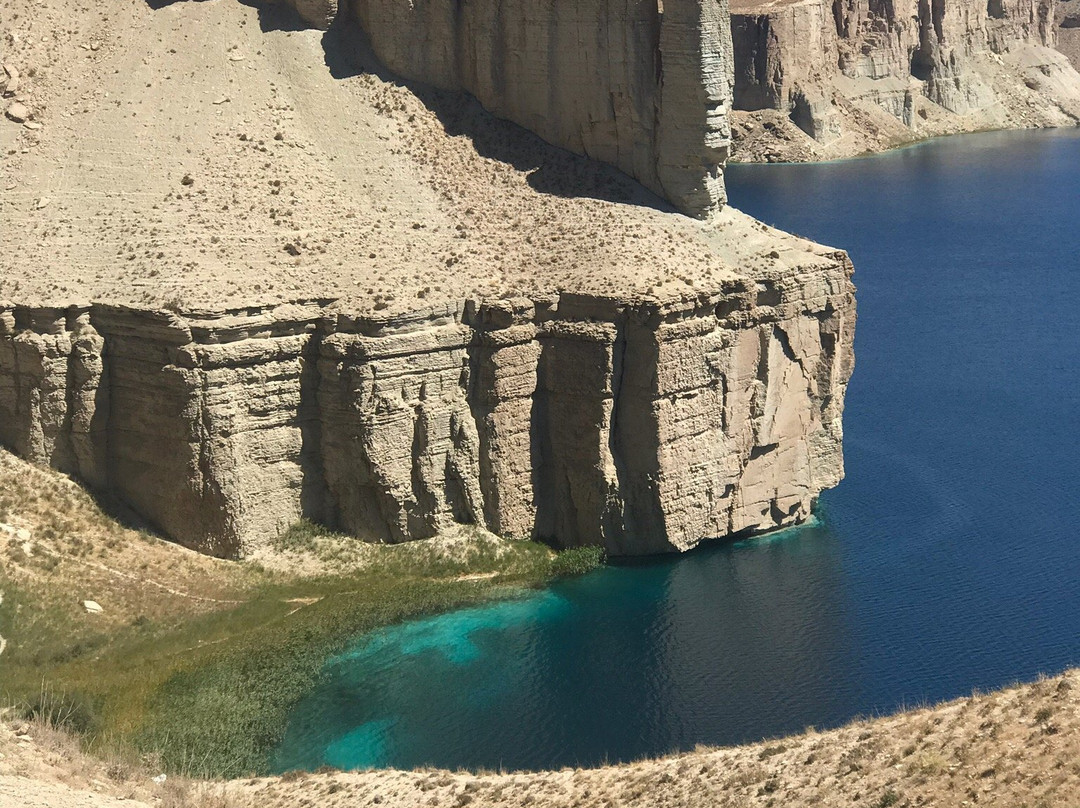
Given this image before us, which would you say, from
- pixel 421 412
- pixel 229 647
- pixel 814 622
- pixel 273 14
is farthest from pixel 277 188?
pixel 814 622

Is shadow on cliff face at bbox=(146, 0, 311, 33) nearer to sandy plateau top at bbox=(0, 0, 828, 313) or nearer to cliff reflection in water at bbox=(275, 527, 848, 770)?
sandy plateau top at bbox=(0, 0, 828, 313)

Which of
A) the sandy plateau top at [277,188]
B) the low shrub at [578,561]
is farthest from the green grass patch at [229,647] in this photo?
the sandy plateau top at [277,188]

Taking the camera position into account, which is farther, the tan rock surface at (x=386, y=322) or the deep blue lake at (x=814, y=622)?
the tan rock surface at (x=386, y=322)

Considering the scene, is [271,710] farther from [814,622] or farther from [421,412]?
[814,622]

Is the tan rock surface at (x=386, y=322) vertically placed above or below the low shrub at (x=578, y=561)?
above

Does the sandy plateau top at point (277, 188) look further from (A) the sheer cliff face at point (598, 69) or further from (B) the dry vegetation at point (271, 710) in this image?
(B) the dry vegetation at point (271, 710)
